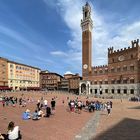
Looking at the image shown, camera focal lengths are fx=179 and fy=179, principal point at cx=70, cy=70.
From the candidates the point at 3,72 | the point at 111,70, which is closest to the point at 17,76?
the point at 3,72

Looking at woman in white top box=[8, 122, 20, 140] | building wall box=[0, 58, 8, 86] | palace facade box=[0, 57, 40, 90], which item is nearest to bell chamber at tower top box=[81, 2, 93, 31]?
palace facade box=[0, 57, 40, 90]

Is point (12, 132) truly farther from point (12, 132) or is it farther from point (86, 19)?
point (86, 19)

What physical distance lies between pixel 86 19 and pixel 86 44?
37.8 feet

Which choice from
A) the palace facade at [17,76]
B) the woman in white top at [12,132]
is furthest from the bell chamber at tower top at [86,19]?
the woman in white top at [12,132]

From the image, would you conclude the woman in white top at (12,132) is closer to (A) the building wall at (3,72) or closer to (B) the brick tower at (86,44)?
(B) the brick tower at (86,44)

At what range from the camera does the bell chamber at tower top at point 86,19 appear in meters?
78.1

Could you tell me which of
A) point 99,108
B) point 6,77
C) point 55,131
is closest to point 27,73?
point 6,77

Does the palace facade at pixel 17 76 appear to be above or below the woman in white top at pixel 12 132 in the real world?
above

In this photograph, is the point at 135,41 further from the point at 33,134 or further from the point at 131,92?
the point at 33,134

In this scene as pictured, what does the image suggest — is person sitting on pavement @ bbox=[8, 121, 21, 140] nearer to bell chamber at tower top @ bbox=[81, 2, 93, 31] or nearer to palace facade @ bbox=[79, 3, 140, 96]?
palace facade @ bbox=[79, 3, 140, 96]

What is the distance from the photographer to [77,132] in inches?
509

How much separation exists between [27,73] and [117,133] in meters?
85.8

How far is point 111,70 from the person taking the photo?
66.0 m

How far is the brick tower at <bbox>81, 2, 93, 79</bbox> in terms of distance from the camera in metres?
75.6
